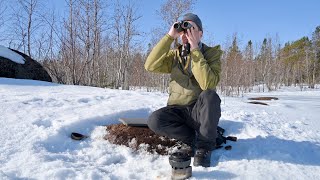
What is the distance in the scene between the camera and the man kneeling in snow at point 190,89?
2219 mm

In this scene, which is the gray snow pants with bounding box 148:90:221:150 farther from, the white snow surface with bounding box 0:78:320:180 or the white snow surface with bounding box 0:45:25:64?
the white snow surface with bounding box 0:45:25:64

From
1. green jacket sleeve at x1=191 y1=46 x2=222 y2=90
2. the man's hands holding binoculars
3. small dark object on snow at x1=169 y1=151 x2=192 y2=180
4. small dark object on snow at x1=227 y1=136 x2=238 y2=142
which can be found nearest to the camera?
small dark object on snow at x1=169 y1=151 x2=192 y2=180

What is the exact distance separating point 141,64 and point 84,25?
12539 millimetres

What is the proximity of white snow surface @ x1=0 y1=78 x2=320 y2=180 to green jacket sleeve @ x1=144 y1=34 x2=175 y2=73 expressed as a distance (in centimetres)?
71

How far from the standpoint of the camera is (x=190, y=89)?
2441mm

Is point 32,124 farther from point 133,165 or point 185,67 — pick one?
point 185,67

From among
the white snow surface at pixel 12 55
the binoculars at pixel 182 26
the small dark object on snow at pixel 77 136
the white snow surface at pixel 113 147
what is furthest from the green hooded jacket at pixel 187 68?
the white snow surface at pixel 12 55

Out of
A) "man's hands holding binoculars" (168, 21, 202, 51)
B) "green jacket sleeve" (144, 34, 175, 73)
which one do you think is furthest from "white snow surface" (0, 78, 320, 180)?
"man's hands holding binoculars" (168, 21, 202, 51)

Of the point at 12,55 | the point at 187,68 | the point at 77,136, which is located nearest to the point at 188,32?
the point at 187,68

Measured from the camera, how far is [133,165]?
2.29m

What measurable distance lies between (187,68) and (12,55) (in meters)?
6.43

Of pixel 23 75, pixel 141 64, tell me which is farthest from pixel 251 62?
pixel 23 75

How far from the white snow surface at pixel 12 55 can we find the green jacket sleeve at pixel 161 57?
19.6ft

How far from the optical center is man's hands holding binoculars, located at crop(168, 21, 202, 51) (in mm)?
2342
